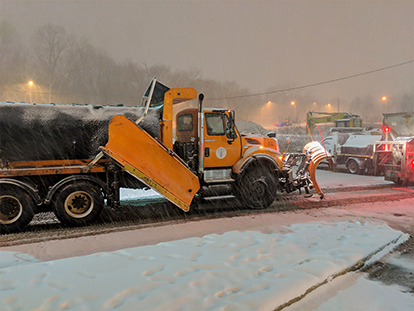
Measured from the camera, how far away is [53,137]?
236 inches

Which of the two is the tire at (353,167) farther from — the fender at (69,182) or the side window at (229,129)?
the fender at (69,182)

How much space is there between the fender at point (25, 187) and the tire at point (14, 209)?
0.25ft

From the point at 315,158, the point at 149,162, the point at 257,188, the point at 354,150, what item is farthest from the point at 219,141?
the point at 354,150

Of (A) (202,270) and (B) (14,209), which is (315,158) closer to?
(A) (202,270)

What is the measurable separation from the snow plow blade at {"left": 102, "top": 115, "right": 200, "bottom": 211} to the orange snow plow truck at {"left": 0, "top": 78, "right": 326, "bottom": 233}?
0.8 inches

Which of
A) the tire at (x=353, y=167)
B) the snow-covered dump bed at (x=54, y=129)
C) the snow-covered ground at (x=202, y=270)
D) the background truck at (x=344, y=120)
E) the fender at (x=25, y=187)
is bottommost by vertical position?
the snow-covered ground at (x=202, y=270)

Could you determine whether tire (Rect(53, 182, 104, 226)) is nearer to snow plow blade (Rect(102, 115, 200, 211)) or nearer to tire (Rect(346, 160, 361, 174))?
snow plow blade (Rect(102, 115, 200, 211))

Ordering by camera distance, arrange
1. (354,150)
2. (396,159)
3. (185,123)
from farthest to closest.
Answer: (354,150), (396,159), (185,123)

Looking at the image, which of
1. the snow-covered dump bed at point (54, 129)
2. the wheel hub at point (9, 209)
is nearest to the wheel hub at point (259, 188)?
the snow-covered dump bed at point (54, 129)

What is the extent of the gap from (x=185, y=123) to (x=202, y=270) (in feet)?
15.5

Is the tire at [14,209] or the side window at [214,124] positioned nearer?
the tire at [14,209]

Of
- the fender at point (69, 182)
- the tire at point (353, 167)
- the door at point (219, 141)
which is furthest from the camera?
the tire at point (353, 167)

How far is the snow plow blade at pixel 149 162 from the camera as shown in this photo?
5.95 m

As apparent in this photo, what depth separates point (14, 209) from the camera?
19.0 feet
